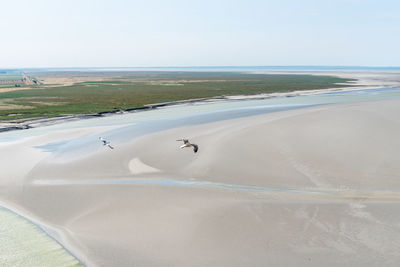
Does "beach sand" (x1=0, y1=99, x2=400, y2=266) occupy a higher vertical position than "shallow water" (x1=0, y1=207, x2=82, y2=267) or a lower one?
higher

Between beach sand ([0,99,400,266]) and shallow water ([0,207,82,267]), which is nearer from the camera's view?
shallow water ([0,207,82,267])

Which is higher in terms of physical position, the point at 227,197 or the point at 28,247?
the point at 227,197

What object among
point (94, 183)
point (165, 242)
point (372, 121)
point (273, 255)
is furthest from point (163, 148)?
point (372, 121)

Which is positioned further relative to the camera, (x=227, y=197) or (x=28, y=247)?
(x=227, y=197)

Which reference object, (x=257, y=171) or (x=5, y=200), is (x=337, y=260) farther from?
(x=5, y=200)
